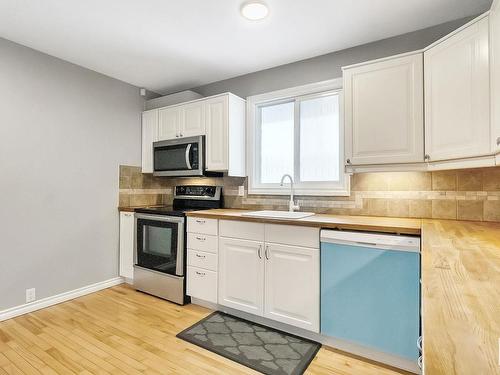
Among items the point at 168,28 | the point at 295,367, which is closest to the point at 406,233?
the point at 295,367

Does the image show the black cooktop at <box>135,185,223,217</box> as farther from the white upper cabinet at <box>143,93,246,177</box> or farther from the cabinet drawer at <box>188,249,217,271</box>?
the cabinet drawer at <box>188,249,217,271</box>

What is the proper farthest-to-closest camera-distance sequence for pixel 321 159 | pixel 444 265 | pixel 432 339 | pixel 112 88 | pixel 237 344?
1. pixel 112 88
2. pixel 321 159
3. pixel 237 344
4. pixel 444 265
5. pixel 432 339

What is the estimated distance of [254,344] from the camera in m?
2.09

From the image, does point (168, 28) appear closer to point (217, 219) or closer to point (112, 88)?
point (112, 88)

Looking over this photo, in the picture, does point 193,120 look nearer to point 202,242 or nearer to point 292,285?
point 202,242

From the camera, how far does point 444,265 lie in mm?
923

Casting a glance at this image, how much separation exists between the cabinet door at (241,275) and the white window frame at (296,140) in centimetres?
79

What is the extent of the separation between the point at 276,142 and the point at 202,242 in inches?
51.7

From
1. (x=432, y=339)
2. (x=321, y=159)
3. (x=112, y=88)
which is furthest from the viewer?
(x=112, y=88)

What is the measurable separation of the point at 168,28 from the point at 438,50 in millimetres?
1997

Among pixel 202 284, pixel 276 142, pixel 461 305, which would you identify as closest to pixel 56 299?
pixel 202 284

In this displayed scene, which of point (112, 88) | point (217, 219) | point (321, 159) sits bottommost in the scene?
point (217, 219)

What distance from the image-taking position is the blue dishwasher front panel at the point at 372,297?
174 centimetres

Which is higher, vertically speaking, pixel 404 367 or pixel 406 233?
pixel 406 233
